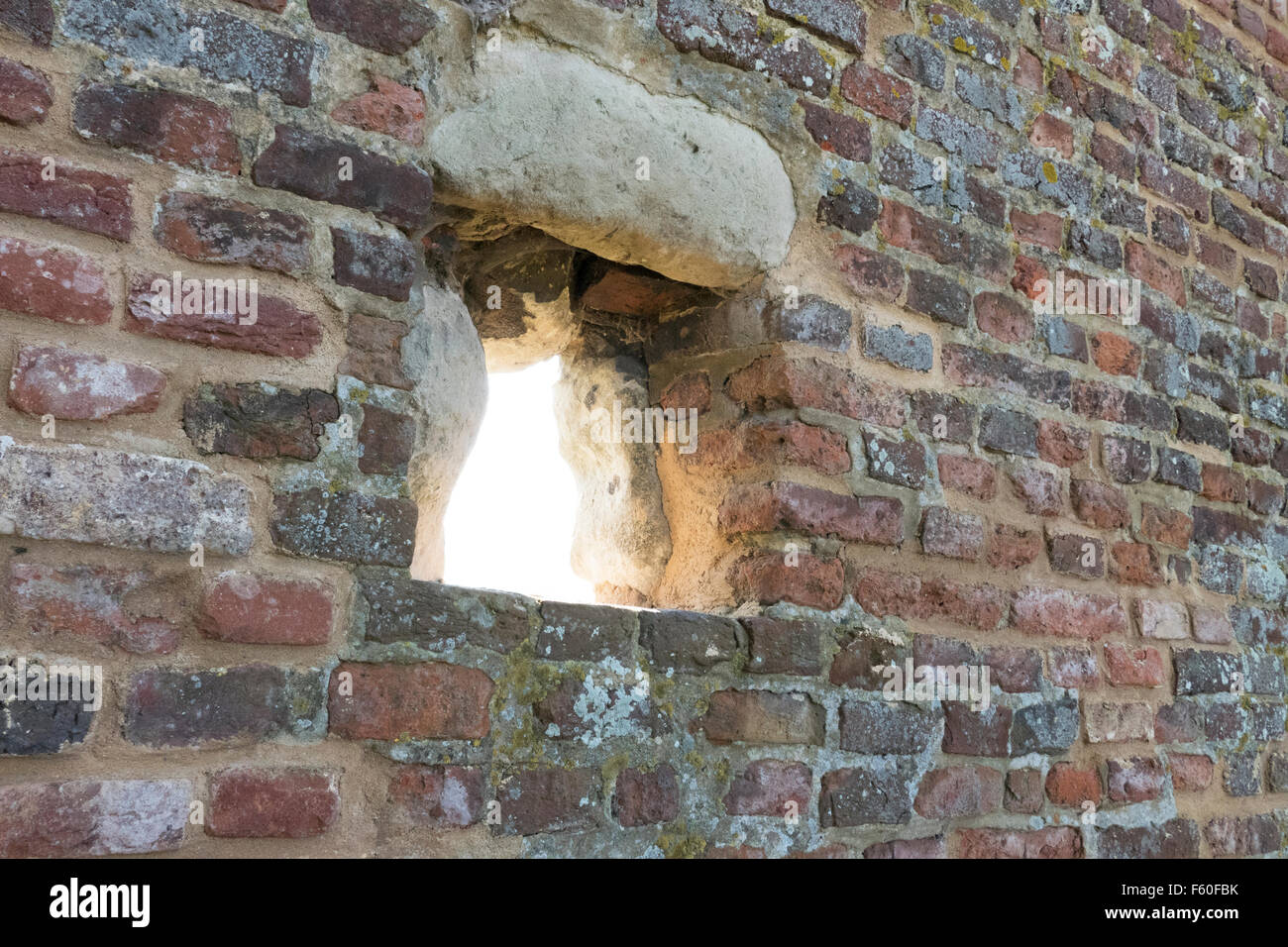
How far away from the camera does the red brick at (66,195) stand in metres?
1.24

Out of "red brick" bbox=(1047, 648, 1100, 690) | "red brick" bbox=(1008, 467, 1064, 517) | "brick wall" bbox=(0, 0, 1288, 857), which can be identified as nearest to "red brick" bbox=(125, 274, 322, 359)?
"brick wall" bbox=(0, 0, 1288, 857)

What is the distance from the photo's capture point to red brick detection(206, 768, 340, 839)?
1.27 metres

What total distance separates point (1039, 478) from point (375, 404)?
127 centimetres

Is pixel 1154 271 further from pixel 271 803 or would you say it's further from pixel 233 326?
pixel 271 803

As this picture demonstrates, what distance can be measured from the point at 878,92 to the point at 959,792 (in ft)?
4.05

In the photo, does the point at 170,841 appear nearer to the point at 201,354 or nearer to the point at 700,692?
the point at 201,354

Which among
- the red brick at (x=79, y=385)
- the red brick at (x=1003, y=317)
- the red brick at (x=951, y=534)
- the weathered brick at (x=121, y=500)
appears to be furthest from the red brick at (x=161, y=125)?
the red brick at (x=1003, y=317)

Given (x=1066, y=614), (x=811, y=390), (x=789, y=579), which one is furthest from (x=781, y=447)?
(x=1066, y=614)

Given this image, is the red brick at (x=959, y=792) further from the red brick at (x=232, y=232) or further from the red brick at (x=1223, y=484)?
A: the red brick at (x=232, y=232)

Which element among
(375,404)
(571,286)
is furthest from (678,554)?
(375,404)

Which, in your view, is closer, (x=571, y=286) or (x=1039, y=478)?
(x=571, y=286)

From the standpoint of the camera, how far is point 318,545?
137 centimetres

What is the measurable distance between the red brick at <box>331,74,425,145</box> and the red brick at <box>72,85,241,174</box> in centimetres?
16

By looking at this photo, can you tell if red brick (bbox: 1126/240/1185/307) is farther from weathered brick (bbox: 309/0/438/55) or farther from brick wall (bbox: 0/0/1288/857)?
weathered brick (bbox: 309/0/438/55)
